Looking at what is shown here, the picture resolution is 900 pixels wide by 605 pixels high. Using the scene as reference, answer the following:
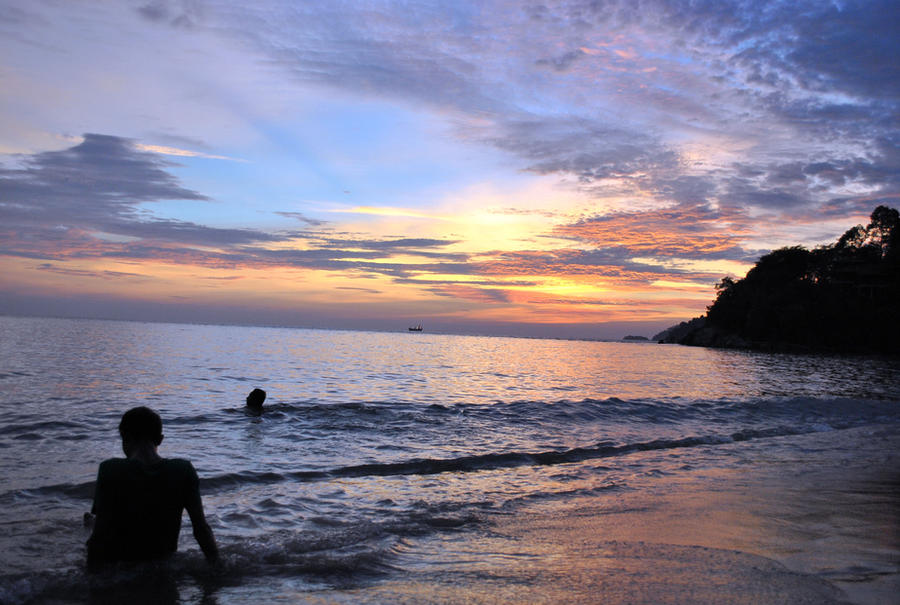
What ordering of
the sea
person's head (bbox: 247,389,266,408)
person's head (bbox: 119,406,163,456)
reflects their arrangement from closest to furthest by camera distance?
person's head (bbox: 119,406,163,456), the sea, person's head (bbox: 247,389,266,408)

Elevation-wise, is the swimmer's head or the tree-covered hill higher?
the tree-covered hill

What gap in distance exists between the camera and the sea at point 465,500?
16.6 ft

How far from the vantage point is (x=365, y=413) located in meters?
17.8

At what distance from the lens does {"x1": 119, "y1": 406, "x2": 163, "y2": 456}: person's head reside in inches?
175

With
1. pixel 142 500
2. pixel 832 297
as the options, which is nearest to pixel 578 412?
pixel 142 500

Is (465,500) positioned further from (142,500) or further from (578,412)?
(578,412)

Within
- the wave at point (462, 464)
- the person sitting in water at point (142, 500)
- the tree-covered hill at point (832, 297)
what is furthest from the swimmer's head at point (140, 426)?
the tree-covered hill at point (832, 297)

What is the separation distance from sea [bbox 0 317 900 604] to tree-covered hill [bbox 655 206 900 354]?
92877mm

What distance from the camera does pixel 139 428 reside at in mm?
4473

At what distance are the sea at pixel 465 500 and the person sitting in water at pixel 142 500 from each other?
27cm

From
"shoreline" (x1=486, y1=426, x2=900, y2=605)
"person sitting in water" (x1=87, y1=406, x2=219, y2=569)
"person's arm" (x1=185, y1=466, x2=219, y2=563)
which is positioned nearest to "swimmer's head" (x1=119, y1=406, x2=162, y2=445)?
"person sitting in water" (x1=87, y1=406, x2=219, y2=569)

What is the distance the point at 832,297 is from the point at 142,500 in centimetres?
11870

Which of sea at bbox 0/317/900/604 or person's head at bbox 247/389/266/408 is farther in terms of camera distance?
person's head at bbox 247/389/266/408

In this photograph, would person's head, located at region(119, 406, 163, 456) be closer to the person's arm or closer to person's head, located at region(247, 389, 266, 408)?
the person's arm
